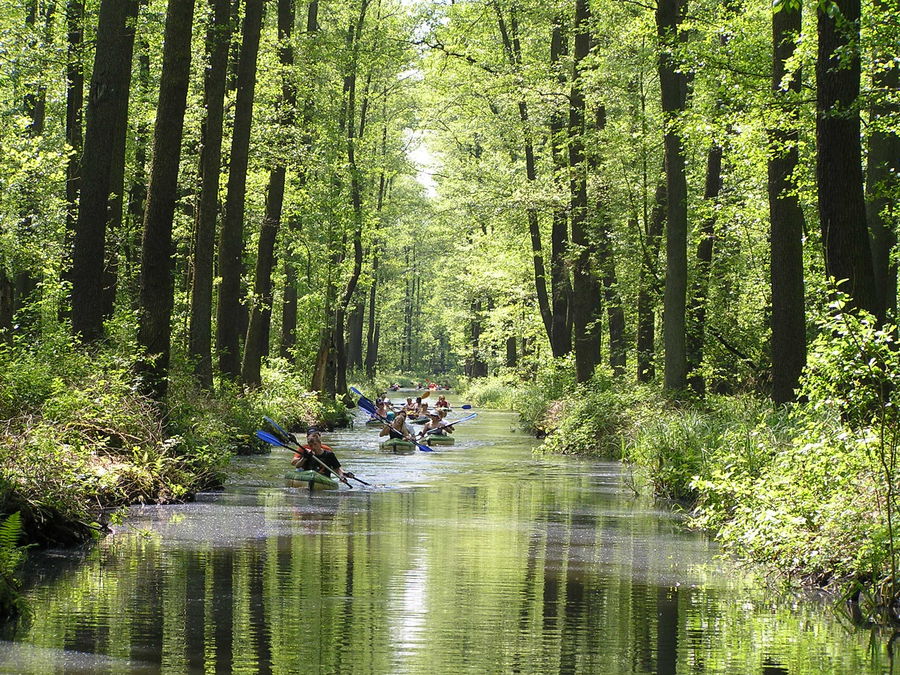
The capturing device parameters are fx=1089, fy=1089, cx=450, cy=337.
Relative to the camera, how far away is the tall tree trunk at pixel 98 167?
17766mm

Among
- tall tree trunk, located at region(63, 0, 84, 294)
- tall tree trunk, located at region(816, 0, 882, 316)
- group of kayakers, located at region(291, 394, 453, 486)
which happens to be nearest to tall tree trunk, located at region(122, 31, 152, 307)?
tall tree trunk, located at region(63, 0, 84, 294)

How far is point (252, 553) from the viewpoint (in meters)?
11.9

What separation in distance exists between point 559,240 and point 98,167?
18343 millimetres

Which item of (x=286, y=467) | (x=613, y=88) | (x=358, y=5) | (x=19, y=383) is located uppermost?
(x=358, y=5)

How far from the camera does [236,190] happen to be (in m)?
25.9

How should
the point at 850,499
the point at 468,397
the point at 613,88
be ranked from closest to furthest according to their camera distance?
the point at 850,499
the point at 613,88
the point at 468,397

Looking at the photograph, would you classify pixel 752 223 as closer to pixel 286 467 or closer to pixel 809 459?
pixel 286 467

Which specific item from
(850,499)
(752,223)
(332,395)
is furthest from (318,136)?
(850,499)

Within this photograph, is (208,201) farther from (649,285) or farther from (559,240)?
(559,240)

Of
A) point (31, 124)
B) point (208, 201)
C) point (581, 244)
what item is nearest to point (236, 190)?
point (208, 201)

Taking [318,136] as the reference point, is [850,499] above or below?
below

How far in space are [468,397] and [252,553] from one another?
51.1 m

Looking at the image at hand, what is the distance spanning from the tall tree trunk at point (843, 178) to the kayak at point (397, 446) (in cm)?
1804

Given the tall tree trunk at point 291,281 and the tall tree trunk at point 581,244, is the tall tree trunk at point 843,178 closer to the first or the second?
the tall tree trunk at point 581,244
